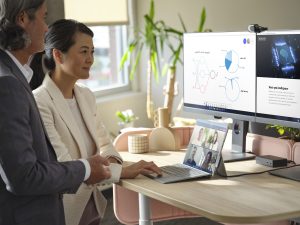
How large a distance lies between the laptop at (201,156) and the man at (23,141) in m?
0.50

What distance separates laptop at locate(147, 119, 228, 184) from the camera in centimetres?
227


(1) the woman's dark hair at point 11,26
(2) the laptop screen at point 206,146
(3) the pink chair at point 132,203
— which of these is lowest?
(3) the pink chair at point 132,203

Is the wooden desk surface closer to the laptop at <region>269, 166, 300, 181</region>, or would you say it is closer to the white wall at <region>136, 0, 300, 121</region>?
the laptop at <region>269, 166, 300, 181</region>

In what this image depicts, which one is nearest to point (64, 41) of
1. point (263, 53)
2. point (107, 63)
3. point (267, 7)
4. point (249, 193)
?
point (263, 53)

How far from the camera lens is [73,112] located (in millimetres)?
2480

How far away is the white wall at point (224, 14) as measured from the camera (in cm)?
412

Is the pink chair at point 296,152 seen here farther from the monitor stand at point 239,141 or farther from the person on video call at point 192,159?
the person on video call at point 192,159

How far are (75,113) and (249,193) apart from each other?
33.4 inches

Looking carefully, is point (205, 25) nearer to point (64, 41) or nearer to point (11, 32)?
point (64, 41)

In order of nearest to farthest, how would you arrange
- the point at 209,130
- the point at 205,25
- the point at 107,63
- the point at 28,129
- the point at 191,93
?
the point at 28,129 < the point at 209,130 < the point at 191,93 < the point at 205,25 < the point at 107,63

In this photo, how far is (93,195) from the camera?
2471 millimetres

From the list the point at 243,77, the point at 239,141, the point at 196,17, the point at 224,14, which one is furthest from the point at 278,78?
the point at 196,17

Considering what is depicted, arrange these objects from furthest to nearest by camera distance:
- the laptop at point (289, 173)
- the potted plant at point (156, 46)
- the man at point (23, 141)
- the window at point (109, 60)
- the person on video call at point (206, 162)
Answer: the window at point (109, 60), the potted plant at point (156, 46), the person on video call at point (206, 162), the laptop at point (289, 173), the man at point (23, 141)

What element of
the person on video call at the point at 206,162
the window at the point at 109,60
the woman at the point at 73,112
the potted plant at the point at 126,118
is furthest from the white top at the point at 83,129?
the window at the point at 109,60
